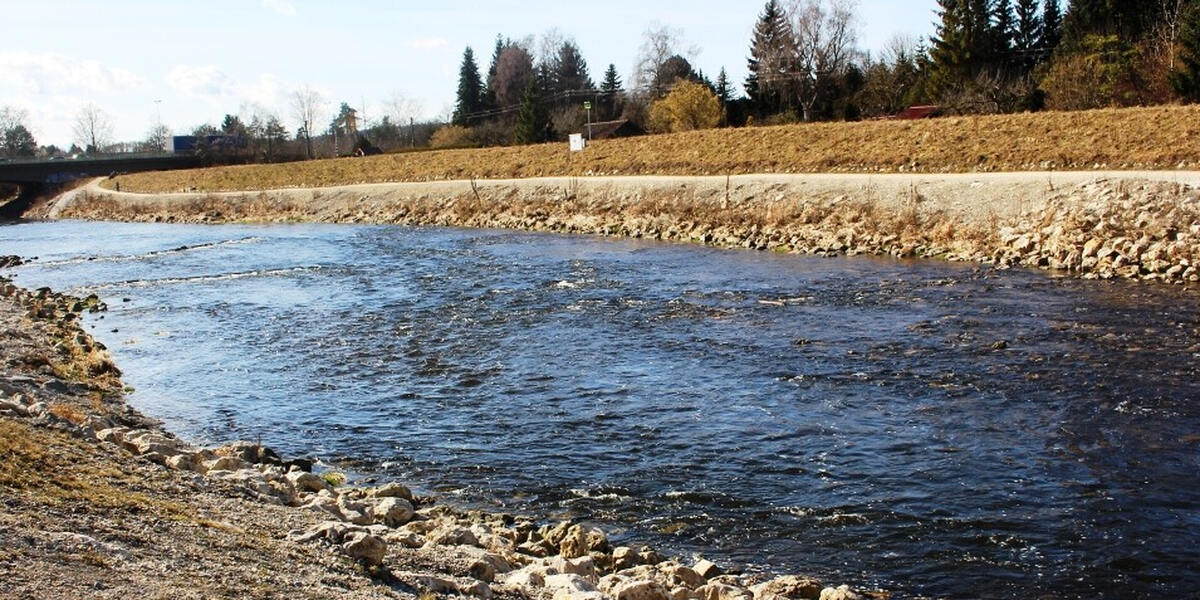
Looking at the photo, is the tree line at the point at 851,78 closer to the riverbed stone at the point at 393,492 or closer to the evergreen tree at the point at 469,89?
the evergreen tree at the point at 469,89

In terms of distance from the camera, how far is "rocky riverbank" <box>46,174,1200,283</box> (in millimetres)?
24750

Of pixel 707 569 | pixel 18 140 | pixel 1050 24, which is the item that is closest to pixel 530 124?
pixel 1050 24

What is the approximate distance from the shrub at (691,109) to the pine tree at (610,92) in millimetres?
28940

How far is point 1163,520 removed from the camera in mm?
9453

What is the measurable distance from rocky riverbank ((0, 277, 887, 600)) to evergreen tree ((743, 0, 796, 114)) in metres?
74.9

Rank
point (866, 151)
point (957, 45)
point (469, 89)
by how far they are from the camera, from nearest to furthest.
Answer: point (866, 151), point (957, 45), point (469, 89)

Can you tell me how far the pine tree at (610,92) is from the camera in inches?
4240

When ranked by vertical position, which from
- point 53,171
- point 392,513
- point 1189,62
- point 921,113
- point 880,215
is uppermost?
point 1189,62

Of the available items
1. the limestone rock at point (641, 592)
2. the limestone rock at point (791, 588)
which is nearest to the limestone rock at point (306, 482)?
the limestone rock at point (641, 592)

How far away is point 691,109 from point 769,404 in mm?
62975

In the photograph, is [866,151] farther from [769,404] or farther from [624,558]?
[624,558]

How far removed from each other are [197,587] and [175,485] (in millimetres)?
3219

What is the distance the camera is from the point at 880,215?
105 ft

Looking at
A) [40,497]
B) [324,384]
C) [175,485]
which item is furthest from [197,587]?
[324,384]
